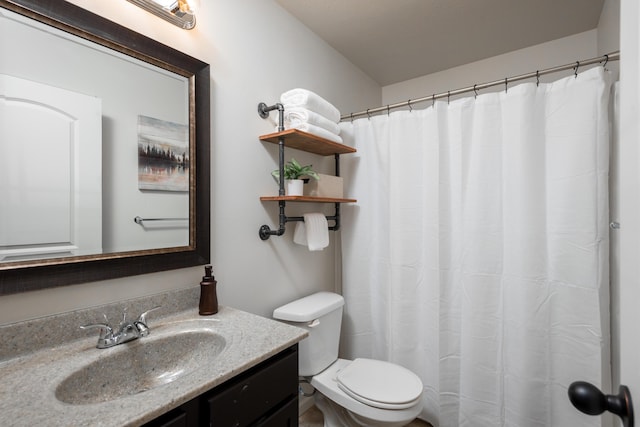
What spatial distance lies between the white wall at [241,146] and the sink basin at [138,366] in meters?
0.22

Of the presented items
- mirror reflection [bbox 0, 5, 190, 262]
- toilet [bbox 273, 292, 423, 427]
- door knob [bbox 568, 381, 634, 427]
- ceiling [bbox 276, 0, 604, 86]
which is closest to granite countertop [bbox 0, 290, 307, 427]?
mirror reflection [bbox 0, 5, 190, 262]

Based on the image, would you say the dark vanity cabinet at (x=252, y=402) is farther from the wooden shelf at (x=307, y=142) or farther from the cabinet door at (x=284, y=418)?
the wooden shelf at (x=307, y=142)

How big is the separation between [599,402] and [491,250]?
1.23 metres

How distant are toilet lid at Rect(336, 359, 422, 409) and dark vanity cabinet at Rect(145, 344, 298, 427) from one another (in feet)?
1.50

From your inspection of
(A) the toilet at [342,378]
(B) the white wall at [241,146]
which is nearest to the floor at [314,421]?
(A) the toilet at [342,378]

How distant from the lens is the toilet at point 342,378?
4.42 feet

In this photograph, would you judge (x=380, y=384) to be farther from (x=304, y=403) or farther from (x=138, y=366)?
(x=138, y=366)

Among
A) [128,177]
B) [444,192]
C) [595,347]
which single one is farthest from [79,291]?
[595,347]

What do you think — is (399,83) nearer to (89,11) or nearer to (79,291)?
(89,11)

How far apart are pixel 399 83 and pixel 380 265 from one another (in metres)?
1.73

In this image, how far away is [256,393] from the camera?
3.01 ft

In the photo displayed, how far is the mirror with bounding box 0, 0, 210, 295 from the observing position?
891 mm

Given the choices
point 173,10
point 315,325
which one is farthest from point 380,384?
point 173,10

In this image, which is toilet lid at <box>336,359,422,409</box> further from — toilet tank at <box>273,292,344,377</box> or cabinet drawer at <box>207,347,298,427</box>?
cabinet drawer at <box>207,347,298,427</box>
